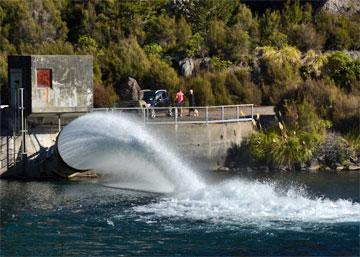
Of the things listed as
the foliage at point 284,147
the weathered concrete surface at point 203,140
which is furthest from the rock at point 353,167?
the weathered concrete surface at point 203,140

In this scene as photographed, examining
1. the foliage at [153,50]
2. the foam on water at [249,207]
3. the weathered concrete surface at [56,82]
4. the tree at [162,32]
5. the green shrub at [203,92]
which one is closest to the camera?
the foam on water at [249,207]

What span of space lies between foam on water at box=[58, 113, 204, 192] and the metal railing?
1.84 meters

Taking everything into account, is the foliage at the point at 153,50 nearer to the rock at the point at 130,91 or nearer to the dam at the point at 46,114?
the rock at the point at 130,91

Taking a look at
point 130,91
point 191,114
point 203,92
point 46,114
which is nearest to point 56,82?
point 46,114

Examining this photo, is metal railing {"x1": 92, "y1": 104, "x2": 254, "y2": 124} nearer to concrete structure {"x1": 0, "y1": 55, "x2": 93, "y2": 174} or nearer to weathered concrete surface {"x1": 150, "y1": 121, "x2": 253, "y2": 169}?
weathered concrete surface {"x1": 150, "y1": 121, "x2": 253, "y2": 169}

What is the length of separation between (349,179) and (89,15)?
35699 mm

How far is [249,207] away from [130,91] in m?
30.9

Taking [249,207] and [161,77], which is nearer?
[249,207]

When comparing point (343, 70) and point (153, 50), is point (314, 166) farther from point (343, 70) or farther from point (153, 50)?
point (153, 50)

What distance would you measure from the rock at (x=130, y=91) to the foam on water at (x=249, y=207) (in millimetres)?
25558

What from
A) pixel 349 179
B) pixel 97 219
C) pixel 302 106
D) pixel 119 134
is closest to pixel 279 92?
pixel 302 106

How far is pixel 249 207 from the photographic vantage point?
41750 millimetres

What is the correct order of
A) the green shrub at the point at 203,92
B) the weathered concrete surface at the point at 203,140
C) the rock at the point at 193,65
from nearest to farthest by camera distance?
the weathered concrete surface at the point at 203,140, the green shrub at the point at 203,92, the rock at the point at 193,65

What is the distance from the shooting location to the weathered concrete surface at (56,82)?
5631 centimetres
